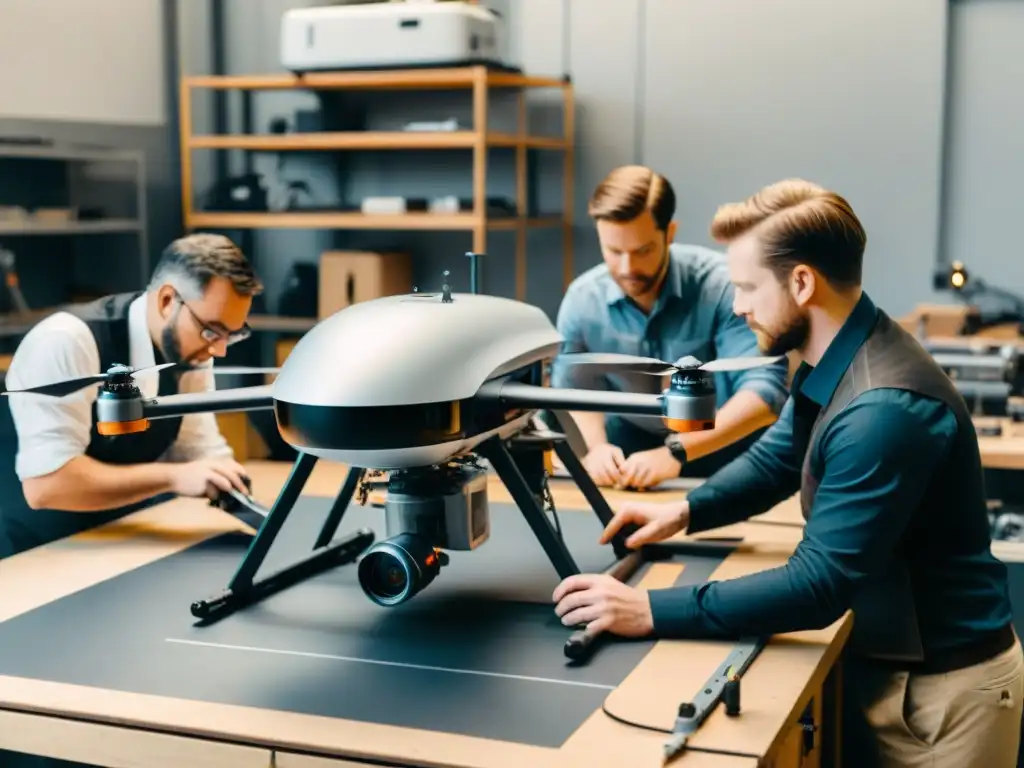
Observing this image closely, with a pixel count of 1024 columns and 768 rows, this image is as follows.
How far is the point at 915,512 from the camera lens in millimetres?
1619

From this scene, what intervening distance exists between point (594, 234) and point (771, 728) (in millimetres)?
3373

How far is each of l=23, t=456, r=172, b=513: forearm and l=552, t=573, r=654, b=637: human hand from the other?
0.82 m

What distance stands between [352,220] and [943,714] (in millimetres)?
2964

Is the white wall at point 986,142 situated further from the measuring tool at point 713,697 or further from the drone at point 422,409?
the measuring tool at point 713,697

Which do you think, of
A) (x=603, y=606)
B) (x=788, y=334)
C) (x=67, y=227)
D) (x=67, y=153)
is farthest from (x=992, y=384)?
(x=67, y=153)

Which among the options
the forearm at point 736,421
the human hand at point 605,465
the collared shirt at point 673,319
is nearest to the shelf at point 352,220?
the collared shirt at point 673,319

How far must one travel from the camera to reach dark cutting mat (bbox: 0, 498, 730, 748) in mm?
1354

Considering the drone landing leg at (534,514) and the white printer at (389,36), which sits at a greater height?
the white printer at (389,36)

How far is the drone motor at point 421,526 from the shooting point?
150cm

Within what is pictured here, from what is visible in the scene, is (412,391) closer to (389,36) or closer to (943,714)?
(943,714)

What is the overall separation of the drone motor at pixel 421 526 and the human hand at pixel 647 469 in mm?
767

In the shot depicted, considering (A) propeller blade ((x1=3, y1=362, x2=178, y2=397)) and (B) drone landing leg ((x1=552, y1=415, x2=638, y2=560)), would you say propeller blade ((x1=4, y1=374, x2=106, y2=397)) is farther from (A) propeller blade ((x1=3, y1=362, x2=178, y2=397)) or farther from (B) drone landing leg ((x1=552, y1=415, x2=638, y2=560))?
(B) drone landing leg ((x1=552, y1=415, x2=638, y2=560))

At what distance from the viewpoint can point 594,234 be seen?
14.9ft

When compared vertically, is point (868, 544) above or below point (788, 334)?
below
